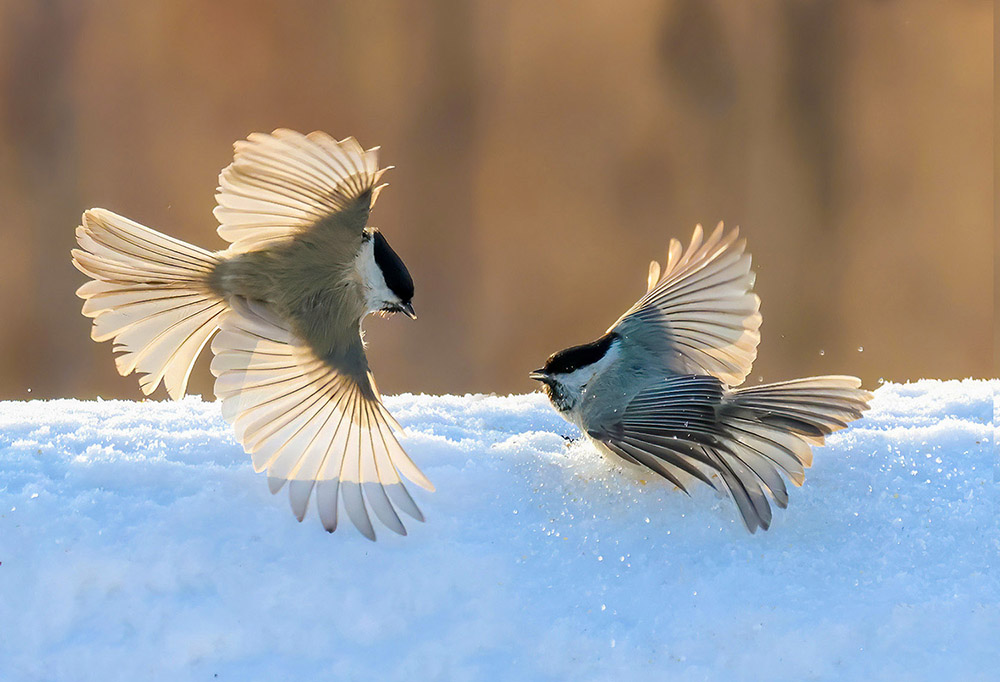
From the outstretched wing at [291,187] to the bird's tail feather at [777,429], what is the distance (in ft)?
1.82

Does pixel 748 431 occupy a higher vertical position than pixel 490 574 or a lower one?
higher

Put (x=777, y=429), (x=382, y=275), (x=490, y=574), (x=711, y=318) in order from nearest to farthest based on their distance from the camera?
(x=490, y=574) < (x=777, y=429) < (x=382, y=275) < (x=711, y=318)

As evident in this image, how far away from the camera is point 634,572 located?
1084mm

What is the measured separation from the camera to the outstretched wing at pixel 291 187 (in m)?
1.22

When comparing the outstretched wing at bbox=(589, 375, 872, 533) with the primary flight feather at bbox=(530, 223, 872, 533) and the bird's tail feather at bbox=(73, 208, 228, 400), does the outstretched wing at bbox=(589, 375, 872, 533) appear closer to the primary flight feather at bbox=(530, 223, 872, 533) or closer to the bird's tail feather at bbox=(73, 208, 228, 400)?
the primary flight feather at bbox=(530, 223, 872, 533)

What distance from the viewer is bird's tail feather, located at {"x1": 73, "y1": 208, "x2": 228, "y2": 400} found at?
1281mm

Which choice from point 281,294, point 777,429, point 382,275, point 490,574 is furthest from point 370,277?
point 777,429

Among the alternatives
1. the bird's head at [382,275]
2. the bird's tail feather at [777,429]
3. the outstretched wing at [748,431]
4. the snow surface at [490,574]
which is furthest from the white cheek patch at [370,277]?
the bird's tail feather at [777,429]

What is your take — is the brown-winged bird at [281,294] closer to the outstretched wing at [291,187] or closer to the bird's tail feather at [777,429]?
the outstretched wing at [291,187]

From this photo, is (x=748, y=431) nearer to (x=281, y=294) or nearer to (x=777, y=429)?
(x=777, y=429)

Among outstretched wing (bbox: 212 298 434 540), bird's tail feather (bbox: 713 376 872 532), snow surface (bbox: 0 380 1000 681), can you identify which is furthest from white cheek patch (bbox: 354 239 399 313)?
bird's tail feather (bbox: 713 376 872 532)

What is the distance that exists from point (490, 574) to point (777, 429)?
0.41m

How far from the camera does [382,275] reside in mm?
1308

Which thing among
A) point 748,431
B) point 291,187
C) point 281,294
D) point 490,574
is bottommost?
point 490,574
